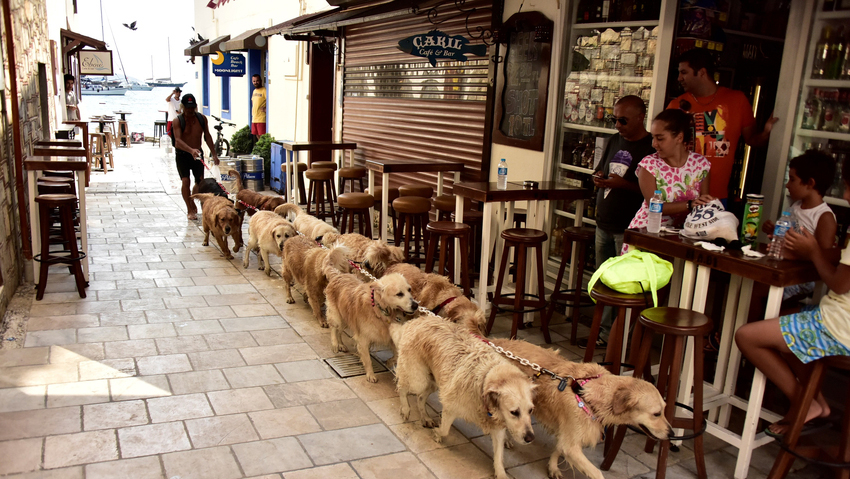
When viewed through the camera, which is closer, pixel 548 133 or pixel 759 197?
pixel 759 197

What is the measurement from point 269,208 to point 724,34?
5765mm

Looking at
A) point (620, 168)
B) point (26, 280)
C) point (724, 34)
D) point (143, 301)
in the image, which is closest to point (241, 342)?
point (143, 301)

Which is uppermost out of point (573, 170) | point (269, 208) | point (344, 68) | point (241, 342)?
point (344, 68)

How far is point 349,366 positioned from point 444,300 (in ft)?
3.50

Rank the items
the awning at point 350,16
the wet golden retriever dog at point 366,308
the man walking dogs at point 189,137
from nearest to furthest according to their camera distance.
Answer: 1. the wet golden retriever dog at point 366,308
2. the awning at point 350,16
3. the man walking dogs at point 189,137

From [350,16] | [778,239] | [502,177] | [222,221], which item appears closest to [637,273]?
[778,239]

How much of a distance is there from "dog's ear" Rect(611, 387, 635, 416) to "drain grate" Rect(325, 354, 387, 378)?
2.21m

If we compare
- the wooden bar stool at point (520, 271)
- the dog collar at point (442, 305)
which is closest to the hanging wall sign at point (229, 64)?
the wooden bar stool at point (520, 271)

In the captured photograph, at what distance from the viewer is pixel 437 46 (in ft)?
23.7

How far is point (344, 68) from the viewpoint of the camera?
11500 millimetres

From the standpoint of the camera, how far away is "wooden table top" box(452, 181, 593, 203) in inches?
211

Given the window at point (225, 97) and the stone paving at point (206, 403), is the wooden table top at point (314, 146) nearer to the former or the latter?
the stone paving at point (206, 403)

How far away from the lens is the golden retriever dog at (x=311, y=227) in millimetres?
6375

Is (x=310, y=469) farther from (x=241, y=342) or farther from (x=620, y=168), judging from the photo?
(x=620, y=168)
